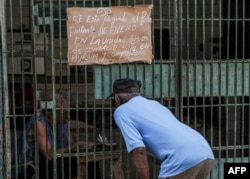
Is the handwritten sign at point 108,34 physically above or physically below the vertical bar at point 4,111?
above

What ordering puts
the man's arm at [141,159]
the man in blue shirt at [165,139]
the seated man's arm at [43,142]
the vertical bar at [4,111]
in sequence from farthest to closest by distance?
the seated man's arm at [43,142], the vertical bar at [4,111], the man in blue shirt at [165,139], the man's arm at [141,159]

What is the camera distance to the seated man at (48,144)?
5.09 meters

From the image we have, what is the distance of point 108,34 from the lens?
5.02 m

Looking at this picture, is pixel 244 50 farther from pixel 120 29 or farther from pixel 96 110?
pixel 96 110

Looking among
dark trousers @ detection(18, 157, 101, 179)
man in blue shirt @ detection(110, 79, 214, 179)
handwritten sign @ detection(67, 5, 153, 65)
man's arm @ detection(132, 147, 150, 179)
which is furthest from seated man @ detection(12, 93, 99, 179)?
man's arm @ detection(132, 147, 150, 179)

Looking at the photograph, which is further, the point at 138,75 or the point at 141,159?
the point at 138,75

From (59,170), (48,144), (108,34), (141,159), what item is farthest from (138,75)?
(141,159)

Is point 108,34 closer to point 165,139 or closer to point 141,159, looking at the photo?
point 165,139

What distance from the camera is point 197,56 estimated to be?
532 cm

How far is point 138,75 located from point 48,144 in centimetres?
115

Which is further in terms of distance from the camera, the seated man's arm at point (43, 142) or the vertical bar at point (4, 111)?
the seated man's arm at point (43, 142)

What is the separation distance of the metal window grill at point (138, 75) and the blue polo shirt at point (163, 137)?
3.36ft

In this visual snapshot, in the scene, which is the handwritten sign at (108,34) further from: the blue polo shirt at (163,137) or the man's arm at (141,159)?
the man's arm at (141,159)

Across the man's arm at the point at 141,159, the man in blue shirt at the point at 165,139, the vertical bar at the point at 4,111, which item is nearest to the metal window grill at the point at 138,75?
the vertical bar at the point at 4,111
